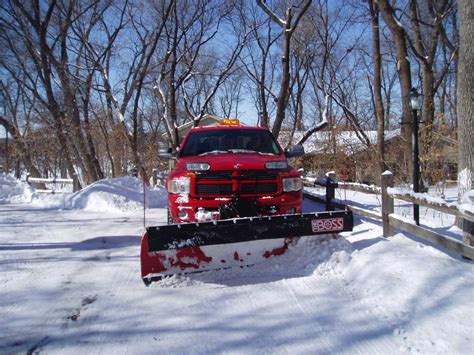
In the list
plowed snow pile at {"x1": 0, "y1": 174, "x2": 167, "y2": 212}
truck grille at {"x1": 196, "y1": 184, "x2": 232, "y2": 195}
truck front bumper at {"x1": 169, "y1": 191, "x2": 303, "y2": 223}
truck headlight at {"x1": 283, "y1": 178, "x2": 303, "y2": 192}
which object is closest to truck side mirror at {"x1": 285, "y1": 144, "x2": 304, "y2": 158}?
truck headlight at {"x1": 283, "y1": 178, "x2": 303, "y2": 192}

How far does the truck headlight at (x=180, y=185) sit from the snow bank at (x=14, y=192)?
9.93m

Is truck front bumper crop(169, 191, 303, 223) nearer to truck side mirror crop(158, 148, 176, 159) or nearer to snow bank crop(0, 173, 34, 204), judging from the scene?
truck side mirror crop(158, 148, 176, 159)

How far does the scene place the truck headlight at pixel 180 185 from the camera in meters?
5.23

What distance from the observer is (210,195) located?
17.2 feet

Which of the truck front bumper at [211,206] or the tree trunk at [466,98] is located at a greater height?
A: the tree trunk at [466,98]

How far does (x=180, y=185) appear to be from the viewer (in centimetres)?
527

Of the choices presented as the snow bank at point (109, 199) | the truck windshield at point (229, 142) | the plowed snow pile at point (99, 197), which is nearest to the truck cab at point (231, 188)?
the truck windshield at point (229, 142)

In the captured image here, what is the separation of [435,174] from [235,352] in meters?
11.1

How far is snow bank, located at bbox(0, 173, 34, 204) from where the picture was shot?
13164 millimetres

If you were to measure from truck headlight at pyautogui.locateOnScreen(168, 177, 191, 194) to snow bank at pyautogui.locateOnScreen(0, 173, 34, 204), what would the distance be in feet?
32.6

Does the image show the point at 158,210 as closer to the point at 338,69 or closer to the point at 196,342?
the point at 196,342

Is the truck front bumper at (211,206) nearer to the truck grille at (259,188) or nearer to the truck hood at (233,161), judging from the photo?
the truck grille at (259,188)

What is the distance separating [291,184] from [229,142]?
65.4 inches

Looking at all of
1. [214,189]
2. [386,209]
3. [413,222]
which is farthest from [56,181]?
[413,222]
